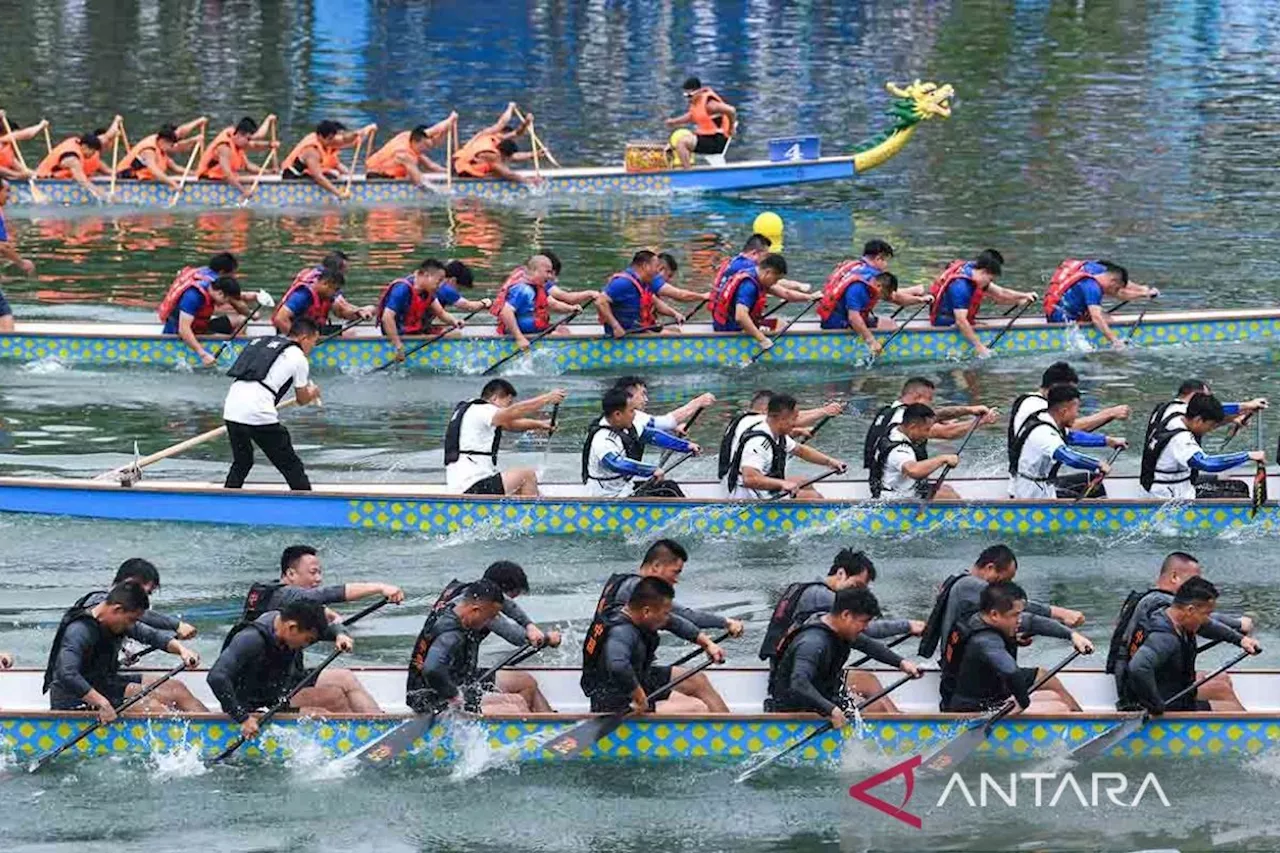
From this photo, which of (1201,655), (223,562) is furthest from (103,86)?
(1201,655)

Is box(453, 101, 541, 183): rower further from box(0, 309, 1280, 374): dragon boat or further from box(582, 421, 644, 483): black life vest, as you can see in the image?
box(582, 421, 644, 483): black life vest

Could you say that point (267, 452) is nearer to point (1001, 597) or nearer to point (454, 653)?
point (454, 653)

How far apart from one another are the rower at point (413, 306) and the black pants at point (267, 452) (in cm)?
524

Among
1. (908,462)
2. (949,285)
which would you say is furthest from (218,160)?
(908,462)

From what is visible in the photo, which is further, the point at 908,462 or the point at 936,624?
the point at 908,462

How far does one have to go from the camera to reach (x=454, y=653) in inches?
595

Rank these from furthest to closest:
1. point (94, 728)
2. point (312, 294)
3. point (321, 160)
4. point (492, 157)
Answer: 1. point (492, 157)
2. point (321, 160)
3. point (312, 294)
4. point (94, 728)

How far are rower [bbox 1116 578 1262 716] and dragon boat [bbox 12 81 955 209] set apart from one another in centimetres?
2049

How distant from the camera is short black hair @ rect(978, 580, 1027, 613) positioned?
591 inches

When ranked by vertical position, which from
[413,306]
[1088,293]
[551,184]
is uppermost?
[551,184]

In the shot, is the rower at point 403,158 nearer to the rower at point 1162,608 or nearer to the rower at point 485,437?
the rower at point 485,437

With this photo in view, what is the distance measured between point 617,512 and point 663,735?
16.0 ft

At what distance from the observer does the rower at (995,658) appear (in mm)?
15047

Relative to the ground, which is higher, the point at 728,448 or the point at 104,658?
the point at 728,448
